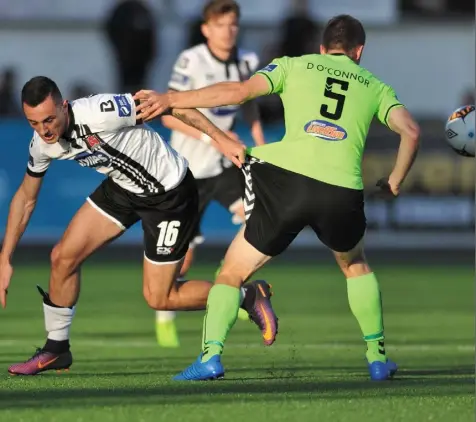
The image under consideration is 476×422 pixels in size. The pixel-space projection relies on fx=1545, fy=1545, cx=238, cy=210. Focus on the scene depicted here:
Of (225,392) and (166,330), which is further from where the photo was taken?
(166,330)

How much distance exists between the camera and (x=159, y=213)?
962 centimetres

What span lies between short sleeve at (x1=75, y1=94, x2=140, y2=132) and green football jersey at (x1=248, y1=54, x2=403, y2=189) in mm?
979

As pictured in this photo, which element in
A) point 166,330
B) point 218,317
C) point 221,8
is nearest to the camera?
point 218,317

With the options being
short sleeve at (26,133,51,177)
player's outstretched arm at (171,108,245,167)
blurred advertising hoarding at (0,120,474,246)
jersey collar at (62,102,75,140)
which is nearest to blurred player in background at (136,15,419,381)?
player's outstretched arm at (171,108,245,167)

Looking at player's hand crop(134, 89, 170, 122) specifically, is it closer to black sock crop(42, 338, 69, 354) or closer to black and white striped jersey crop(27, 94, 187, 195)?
black and white striped jersey crop(27, 94, 187, 195)

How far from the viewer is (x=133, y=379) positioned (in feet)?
28.4

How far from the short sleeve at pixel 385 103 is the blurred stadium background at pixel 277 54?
12225 millimetres

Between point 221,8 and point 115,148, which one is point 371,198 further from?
point 115,148

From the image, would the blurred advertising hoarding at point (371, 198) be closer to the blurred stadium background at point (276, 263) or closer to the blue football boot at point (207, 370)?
the blurred stadium background at point (276, 263)

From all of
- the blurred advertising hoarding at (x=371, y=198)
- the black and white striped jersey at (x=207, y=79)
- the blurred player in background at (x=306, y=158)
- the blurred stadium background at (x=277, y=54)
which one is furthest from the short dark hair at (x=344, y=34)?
the blurred stadium background at (x=277, y=54)

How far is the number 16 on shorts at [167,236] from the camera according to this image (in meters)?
9.64

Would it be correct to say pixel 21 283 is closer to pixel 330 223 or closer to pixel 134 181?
pixel 134 181

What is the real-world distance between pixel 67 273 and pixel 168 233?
0.73 m

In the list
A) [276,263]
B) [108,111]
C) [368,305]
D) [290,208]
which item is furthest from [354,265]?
[276,263]
